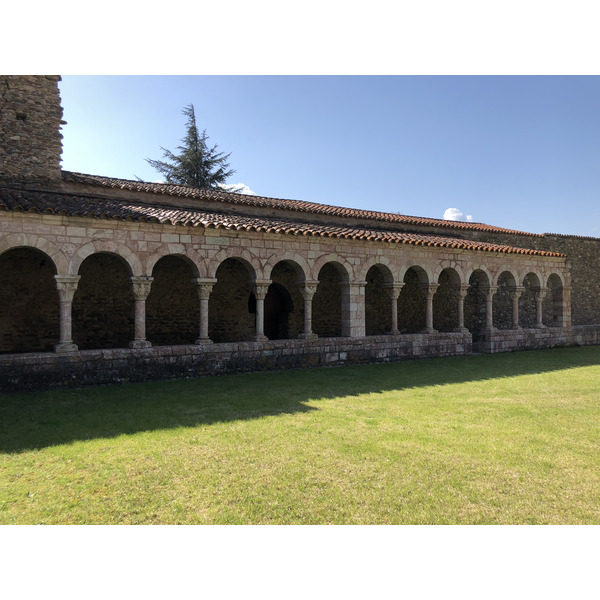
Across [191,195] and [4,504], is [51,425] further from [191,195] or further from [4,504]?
[191,195]

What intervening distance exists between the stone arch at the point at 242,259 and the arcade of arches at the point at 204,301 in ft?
0.17

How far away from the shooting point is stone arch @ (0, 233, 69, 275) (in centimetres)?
819

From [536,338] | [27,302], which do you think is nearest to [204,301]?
[27,302]

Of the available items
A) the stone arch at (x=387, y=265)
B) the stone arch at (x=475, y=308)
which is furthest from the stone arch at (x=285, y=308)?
the stone arch at (x=475, y=308)

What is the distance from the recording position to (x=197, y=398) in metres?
7.32

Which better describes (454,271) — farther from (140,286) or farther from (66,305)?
(66,305)

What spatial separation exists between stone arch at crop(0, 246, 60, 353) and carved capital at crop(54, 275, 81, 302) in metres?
2.68

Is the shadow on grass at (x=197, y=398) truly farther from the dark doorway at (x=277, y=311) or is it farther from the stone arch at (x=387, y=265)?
the dark doorway at (x=277, y=311)

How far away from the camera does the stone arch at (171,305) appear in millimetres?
12484

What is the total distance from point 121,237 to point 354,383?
5625 mm

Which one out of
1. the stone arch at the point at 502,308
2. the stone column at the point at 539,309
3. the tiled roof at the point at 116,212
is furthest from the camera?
the stone arch at the point at 502,308

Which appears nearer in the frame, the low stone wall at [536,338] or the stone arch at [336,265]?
the stone arch at [336,265]

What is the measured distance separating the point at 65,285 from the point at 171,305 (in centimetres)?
415

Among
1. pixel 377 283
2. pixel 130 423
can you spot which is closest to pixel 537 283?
pixel 377 283
